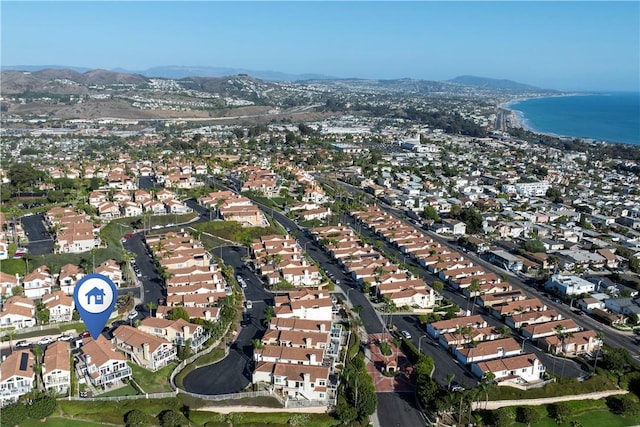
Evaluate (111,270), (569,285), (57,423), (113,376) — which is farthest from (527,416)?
(111,270)

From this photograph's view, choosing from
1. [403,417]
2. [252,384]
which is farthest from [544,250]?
[252,384]

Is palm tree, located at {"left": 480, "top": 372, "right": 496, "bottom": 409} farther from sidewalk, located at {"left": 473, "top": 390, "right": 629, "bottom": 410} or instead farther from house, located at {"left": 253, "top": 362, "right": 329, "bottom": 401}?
house, located at {"left": 253, "top": 362, "right": 329, "bottom": 401}

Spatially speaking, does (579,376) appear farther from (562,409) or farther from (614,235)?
(614,235)

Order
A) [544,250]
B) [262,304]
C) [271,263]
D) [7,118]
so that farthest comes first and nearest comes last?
[7,118], [544,250], [271,263], [262,304]

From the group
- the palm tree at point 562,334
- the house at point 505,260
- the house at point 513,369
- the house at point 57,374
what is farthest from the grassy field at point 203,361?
the house at point 505,260

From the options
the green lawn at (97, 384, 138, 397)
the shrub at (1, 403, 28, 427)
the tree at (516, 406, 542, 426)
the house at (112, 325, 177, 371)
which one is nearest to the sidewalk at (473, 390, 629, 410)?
the tree at (516, 406, 542, 426)

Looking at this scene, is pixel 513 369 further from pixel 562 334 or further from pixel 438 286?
pixel 438 286
